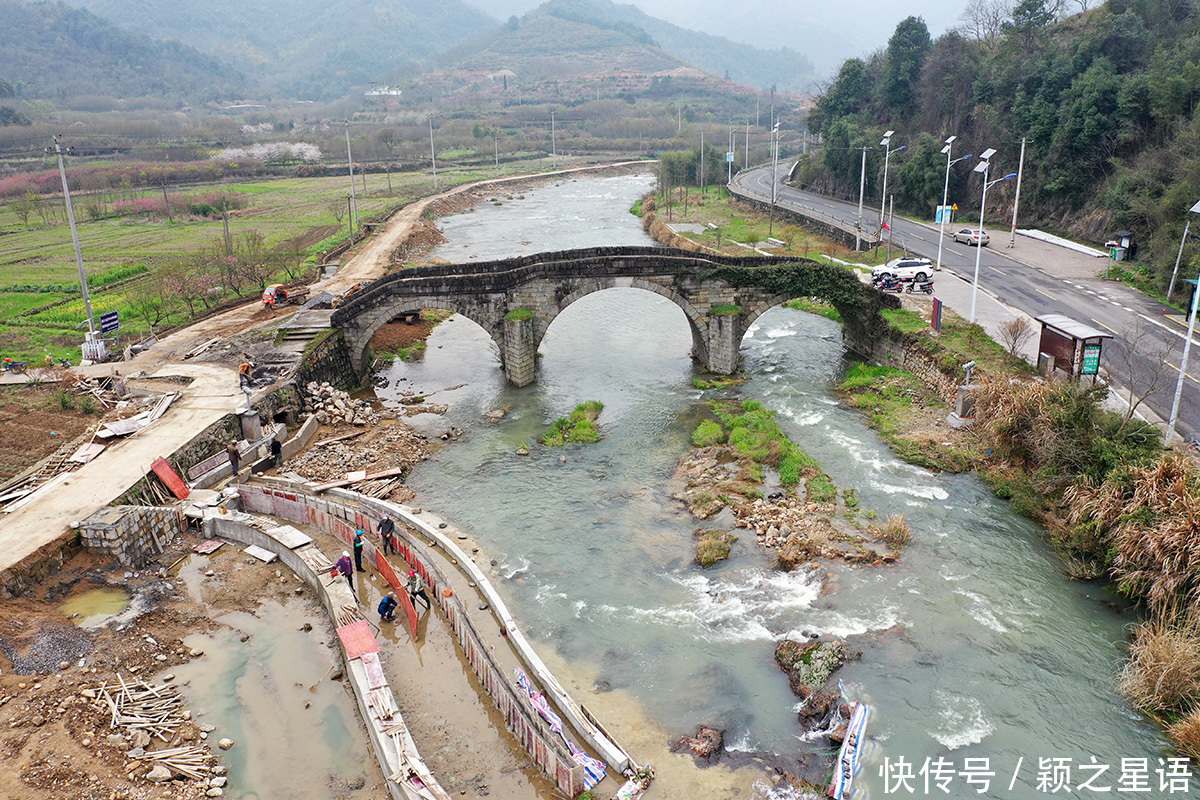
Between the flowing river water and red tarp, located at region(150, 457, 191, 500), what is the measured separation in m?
9.08

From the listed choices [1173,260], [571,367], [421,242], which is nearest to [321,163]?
[421,242]

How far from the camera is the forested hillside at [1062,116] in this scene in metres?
52.8

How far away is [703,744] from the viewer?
66.0ft

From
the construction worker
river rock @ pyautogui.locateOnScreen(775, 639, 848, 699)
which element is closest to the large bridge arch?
the construction worker

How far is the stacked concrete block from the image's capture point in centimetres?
2692

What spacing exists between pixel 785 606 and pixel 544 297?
2530 centimetres

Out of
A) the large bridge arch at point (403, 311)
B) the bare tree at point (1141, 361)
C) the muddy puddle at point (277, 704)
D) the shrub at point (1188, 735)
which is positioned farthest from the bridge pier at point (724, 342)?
the shrub at point (1188, 735)

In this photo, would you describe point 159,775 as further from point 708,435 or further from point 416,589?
point 708,435

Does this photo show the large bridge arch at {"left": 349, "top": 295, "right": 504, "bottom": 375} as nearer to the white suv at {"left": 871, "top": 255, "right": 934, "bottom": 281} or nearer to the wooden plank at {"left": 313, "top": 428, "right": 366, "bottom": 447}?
the wooden plank at {"left": 313, "top": 428, "right": 366, "bottom": 447}

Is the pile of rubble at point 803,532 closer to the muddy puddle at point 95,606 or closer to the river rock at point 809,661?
the river rock at point 809,661

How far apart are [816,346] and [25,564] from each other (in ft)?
137

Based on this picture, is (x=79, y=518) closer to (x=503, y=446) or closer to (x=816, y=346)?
(x=503, y=446)

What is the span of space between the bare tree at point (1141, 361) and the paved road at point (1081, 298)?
1.5 inches

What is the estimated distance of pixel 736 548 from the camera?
29.2m
